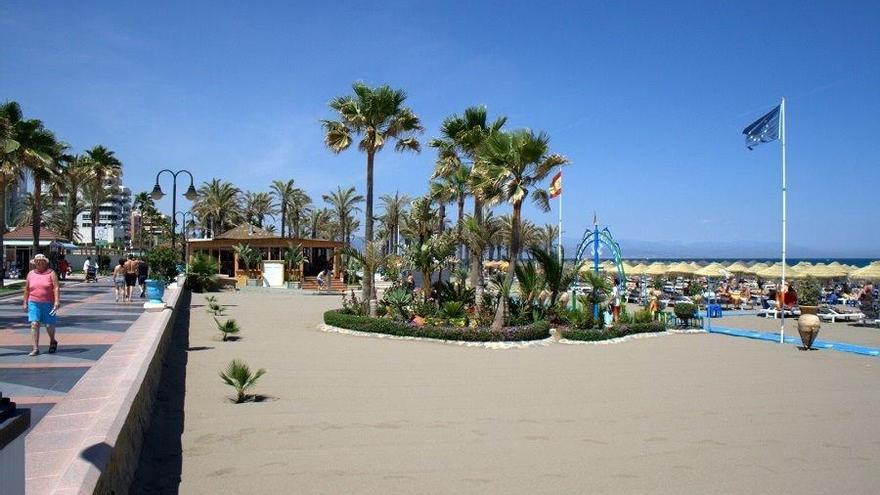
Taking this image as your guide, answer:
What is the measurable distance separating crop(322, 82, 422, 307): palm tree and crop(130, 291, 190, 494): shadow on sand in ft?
31.0

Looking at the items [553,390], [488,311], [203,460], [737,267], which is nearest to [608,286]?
[488,311]

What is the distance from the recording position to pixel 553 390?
9.95m

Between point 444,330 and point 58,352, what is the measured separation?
829cm

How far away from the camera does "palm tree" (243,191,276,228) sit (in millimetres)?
63969

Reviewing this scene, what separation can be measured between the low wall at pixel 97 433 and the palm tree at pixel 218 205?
49.5 meters

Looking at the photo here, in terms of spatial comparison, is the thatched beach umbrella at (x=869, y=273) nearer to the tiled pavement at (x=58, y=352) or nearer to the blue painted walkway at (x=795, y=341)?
the blue painted walkway at (x=795, y=341)

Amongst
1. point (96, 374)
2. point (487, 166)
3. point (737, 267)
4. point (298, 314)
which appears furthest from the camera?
point (737, 267)

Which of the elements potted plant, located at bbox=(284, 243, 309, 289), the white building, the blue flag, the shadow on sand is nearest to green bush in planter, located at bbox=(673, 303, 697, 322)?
the blue flag

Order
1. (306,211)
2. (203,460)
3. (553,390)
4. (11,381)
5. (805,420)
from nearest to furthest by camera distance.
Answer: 1. (203,460)
2. (11,381)
3. (805,420)
4. (553,390)
5. (306,211)

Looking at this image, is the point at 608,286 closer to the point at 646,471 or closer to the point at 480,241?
the point at 480,241

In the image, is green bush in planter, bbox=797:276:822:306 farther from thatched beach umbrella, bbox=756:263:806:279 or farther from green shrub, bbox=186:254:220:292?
green shrub, bbox=186:254:220:292

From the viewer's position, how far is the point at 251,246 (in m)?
40.6

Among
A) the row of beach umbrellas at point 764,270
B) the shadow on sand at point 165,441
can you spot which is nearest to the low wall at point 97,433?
the shadow on sand at point 165,441

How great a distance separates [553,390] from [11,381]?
7.27 metres
